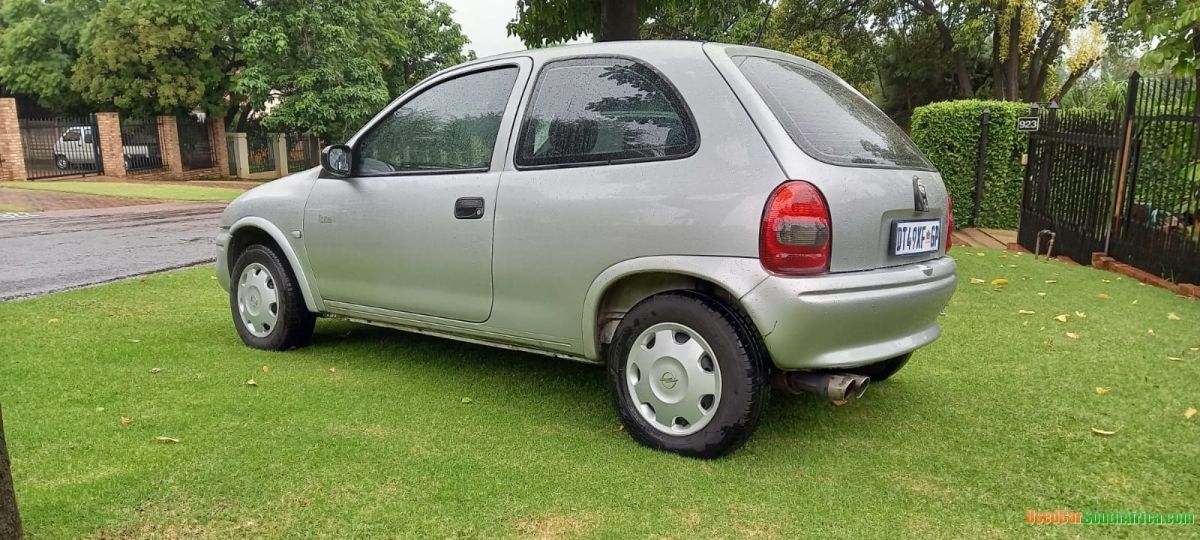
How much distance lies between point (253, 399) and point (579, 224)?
1855 millimetres

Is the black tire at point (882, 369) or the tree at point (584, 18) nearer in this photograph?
the black tire at point (882, 369)

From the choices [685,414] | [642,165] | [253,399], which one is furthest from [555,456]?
[253,399]

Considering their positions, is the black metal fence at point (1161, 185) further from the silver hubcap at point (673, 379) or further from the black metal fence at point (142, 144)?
the black metal fence at point (142, 144)

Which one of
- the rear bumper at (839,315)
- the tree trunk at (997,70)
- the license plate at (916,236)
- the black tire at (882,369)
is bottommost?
the black tire at (882,369)

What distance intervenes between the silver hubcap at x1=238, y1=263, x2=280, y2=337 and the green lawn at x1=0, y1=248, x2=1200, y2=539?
0.19 meters

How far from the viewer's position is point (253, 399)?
3.81 m

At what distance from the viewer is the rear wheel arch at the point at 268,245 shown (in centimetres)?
448

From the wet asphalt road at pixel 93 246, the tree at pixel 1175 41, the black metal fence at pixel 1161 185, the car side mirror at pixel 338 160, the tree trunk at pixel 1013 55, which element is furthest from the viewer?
the tree trunk at pixel 1013 55

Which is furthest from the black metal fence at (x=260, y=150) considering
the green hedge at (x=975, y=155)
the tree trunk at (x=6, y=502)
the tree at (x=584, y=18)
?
the tree trunk at (x=6, y=502)

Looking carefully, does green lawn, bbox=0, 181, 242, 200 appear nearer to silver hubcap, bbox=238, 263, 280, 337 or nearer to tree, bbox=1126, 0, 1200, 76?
silver hubcap, bbox=238, 263, 280, 337

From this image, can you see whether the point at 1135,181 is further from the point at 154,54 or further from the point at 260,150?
the point at 260,150

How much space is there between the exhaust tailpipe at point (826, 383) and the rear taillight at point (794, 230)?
0.48 metres

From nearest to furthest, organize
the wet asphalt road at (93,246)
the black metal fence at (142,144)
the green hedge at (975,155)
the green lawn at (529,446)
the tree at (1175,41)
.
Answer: the green lawn at (529,446) < the tree at (1175,41) < the wet asphalt road at (93,246) < the green hedge at (975,155) < the black metal fence at (142,144)

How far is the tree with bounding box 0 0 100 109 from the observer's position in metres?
26.8
